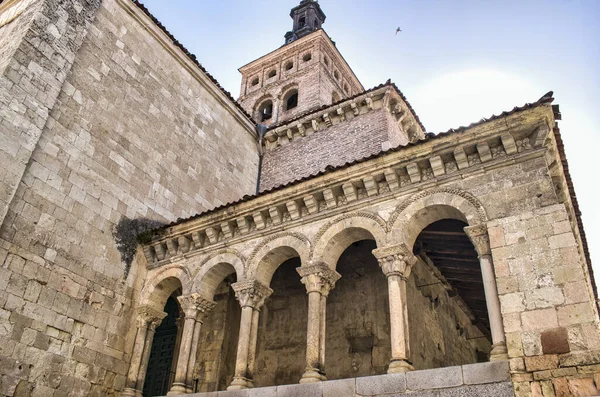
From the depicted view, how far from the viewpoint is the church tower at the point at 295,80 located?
67.3ft

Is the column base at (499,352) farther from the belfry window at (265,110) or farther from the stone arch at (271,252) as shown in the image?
the belfry window at (265,110)

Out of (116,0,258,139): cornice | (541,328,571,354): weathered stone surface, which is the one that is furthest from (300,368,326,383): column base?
(116,0,258,139): cornice

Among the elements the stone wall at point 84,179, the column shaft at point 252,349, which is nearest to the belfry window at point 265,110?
the stone wall at point 84,179

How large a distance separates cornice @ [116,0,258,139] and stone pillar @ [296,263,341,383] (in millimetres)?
7510

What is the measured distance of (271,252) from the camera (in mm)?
9164

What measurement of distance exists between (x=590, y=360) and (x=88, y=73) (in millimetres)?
10199

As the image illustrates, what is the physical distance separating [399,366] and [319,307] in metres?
1.81

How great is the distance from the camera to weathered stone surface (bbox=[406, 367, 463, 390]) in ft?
20.4

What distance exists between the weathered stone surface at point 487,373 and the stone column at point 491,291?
0.12 metres

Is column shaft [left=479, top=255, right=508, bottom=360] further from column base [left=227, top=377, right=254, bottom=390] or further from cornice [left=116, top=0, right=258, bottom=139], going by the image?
cornice [left=116, top=0, right=258, bottom=139]

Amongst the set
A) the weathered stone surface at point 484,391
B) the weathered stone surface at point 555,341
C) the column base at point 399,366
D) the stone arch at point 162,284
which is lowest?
the weathered stone surface at point 484,391

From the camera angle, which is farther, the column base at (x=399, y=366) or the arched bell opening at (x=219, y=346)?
the arched bell opening at (x=219, y=346)

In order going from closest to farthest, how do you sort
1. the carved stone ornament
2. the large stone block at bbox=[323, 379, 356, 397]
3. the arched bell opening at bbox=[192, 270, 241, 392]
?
the large stone block at bbox=[323, 379, 356, 397]
the carved stone ornament
the arched bell opening at bbox=[192, 270, 241, 392]

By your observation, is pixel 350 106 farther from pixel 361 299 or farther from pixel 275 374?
pixel 275 374
